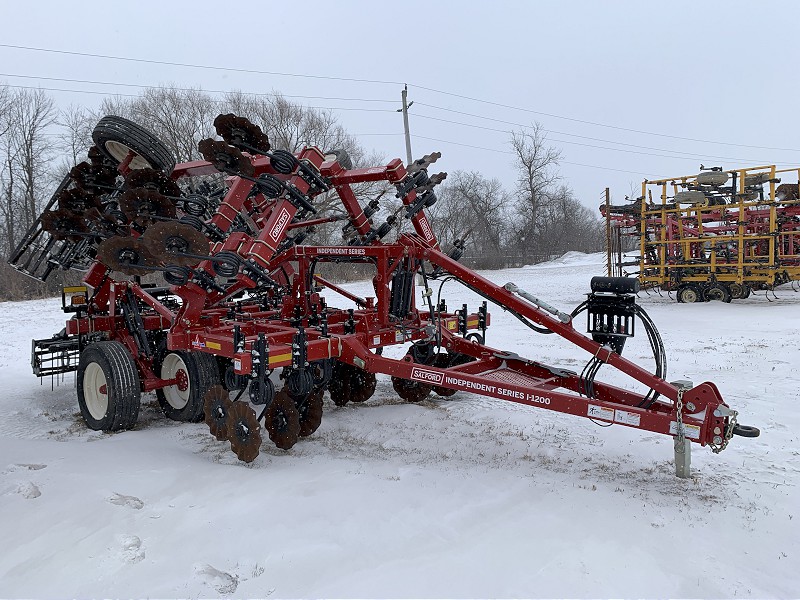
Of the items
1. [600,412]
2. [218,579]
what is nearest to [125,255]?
[218,579]

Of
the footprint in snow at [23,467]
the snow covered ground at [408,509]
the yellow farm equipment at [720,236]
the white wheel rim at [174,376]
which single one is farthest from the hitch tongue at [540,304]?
the yellow farm equipment at [720,236]

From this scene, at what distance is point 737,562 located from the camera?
3.14 m

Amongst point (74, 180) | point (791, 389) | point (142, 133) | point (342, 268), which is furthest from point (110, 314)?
point (342, 268)

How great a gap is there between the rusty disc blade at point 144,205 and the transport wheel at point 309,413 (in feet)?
6.32

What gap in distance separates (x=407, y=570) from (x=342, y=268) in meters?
25.5

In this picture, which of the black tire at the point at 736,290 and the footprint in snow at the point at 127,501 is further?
the black tire at the point at 736,290

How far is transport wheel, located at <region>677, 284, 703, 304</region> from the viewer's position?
54.4 ft

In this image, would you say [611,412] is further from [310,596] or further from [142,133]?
[142,133]

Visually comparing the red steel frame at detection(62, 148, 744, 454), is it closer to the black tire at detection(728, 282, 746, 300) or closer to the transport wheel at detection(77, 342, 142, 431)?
the transport wheel at detection(77, 342, 142, 431)

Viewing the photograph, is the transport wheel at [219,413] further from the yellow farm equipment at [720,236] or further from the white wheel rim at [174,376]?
the yellow farm equipment at [720,236]

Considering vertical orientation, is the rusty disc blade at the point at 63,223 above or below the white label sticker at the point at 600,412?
above

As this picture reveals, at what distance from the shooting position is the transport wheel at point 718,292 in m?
A: 16.1

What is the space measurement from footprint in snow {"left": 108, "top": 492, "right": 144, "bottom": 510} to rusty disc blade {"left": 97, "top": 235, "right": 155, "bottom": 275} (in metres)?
1.61

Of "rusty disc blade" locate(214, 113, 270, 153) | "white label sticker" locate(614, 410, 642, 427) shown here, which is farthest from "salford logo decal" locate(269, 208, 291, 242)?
"white label sticker" locate(614, 410, 642, 427)
